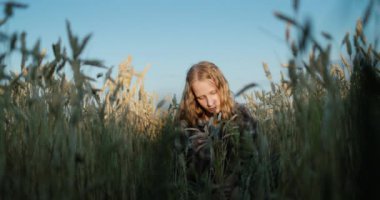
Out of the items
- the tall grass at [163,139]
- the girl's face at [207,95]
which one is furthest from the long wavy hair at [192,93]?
the tall grass at [163,139]

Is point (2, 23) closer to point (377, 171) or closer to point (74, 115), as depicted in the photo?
point (74, 115)

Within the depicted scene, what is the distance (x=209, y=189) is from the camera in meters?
1.76

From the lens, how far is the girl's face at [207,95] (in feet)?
10.2

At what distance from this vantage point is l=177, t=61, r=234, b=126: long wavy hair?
3.43 m

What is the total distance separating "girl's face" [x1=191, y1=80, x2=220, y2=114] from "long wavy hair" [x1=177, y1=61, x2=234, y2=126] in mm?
102

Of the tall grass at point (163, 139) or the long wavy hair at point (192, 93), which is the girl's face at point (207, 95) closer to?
the long wavy hair at point (192, 93)

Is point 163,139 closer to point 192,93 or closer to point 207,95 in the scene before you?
point 207,95

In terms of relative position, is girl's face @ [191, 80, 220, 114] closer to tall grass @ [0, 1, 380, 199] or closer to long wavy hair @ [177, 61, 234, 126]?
long wavy hair @ [177, 61, 234, 126]

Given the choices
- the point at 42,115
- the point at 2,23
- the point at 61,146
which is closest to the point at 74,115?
the point at 61,146

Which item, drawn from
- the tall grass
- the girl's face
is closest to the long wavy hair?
the girl's face

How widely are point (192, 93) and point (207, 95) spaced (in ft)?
1.38

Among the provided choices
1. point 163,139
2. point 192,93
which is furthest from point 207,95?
point 163,139

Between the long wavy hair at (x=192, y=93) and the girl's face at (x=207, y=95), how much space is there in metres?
0.10

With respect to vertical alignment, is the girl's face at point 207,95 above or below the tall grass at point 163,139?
above
